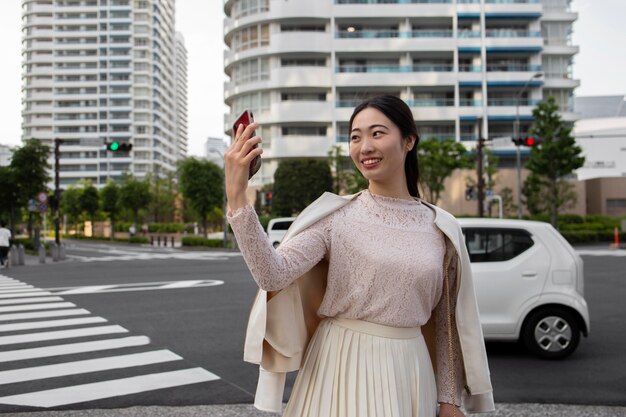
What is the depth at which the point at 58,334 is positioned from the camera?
851 cm

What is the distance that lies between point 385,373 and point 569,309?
5.52 meters

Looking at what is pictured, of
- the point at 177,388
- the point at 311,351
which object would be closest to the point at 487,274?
the point at 177,388

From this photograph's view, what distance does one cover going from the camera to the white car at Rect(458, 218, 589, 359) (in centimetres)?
666

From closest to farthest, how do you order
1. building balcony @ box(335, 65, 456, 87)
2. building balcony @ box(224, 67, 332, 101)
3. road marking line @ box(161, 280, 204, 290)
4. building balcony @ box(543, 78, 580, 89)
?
road marking line @ box(161, 280, 204, 290) < building balcony @ box(224, 67, 332, 101) < building balcony @ box(335, 65, 456, 87) < building balcony @ box(543, 78, 580, 89)

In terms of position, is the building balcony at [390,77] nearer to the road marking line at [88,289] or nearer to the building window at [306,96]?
the building window at [306,96]

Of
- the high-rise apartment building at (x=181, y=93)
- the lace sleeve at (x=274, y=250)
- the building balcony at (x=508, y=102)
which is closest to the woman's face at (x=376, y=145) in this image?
the lace sleeve at (x=274, y=250)

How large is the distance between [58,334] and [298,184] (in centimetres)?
3662

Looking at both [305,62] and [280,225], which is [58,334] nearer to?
[280,225]

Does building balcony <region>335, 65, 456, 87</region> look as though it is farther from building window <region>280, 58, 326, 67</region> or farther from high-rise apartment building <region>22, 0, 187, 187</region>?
high-rise apartment building <region>22, 0, 187, 187</region>

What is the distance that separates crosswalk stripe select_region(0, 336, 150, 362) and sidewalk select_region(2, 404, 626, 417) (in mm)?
2569

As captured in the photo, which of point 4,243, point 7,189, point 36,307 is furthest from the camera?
point 7,189

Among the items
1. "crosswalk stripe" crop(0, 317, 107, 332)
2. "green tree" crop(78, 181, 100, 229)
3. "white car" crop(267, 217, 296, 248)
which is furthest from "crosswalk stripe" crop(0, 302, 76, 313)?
"green tree" crop(78, 181, 100, 229)

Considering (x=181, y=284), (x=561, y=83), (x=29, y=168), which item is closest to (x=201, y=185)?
(x=29, y=168)

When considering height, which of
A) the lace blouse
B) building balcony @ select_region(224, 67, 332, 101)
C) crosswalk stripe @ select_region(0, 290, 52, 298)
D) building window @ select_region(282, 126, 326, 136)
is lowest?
crosswalk stripe @ select_region(0, 290, 52, 298)
